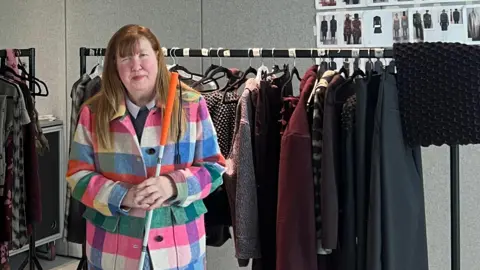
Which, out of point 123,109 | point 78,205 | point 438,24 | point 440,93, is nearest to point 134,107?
point 123,109

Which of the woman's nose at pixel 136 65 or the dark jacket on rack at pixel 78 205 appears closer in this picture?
the woman's nose at pixel 136 65

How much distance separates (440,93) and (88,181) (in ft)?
4.02

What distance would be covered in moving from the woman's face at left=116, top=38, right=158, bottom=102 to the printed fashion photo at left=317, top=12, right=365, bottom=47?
170 cm

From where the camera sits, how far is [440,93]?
2.15 meters

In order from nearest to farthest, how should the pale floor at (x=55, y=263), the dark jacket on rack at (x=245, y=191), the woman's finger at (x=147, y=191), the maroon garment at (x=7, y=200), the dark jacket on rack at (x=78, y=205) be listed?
the woman's finger at (x=147, y=191)
the dark jacket on rack at (x=245, y=191)
the dark jacket on rack at (x=78, y=205)
the maroon garment at (x=7, y=200)
the pale floor at (x=55, y=263)

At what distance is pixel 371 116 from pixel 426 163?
4.27 feet

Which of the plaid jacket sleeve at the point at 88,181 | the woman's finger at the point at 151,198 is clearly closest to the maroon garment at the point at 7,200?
the plaid jacket sleeve at the point at 88,181

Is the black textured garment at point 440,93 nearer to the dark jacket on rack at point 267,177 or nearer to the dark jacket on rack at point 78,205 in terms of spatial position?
the dark jacket on rack at point 267,177

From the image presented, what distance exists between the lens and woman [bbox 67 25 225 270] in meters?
2.04

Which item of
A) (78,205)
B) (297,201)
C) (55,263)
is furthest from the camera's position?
A: (55,263)

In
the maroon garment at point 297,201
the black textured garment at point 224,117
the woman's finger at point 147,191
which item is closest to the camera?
the woman's finger at point 147,191

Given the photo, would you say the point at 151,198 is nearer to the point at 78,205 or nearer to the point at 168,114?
the point at 168,114

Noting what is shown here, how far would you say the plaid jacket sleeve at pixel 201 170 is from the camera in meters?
2.04

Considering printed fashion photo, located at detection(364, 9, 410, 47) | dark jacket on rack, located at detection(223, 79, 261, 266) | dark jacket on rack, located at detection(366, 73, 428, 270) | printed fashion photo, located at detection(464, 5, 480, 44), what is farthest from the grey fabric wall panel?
dark jacket on rack, located at detection(366, 73, 428, 270)
